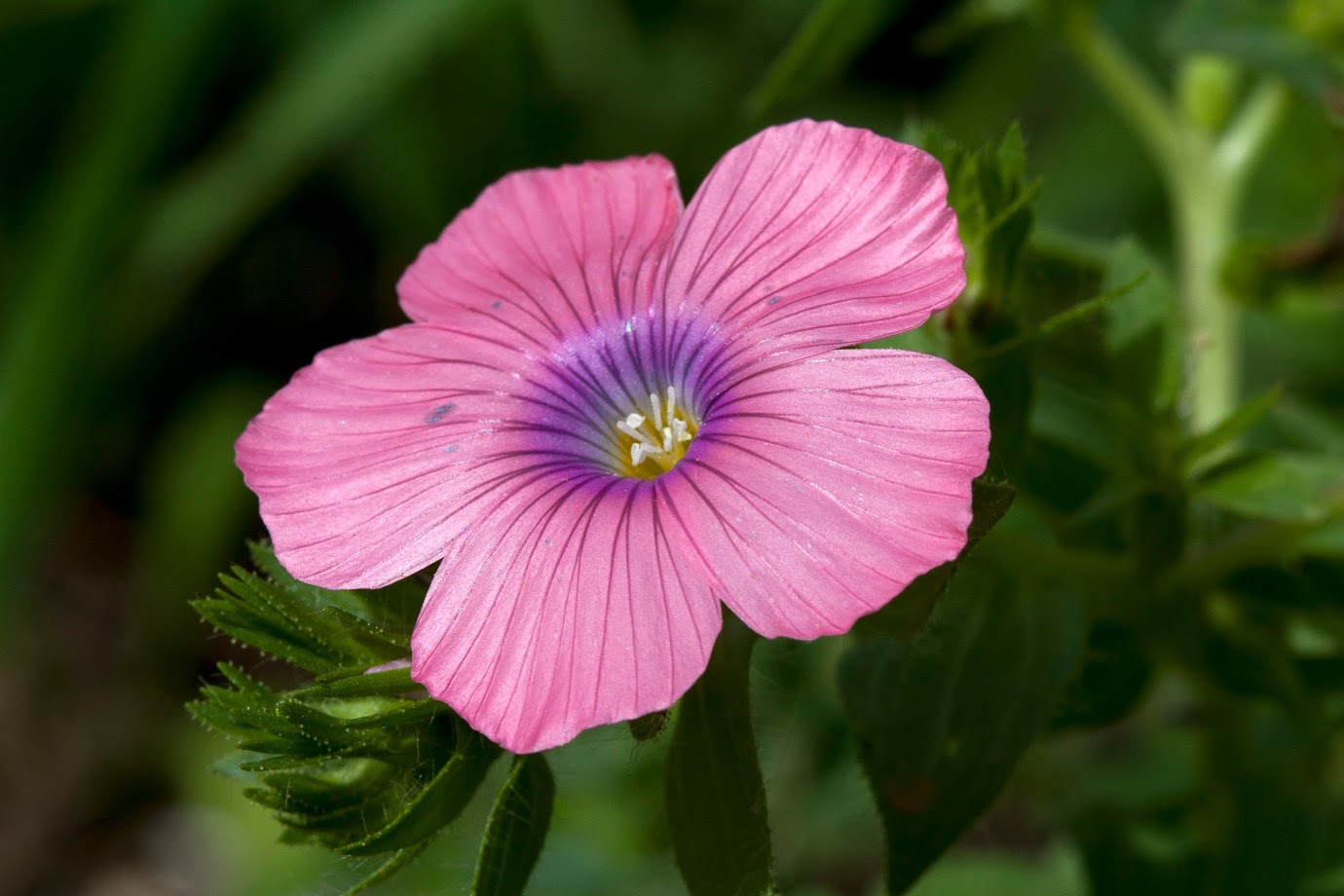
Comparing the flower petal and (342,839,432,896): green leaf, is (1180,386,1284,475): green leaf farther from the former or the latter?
→ (342,839,432,896): green leaf

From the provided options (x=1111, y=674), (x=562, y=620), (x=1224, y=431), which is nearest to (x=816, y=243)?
(x=562, y=620)

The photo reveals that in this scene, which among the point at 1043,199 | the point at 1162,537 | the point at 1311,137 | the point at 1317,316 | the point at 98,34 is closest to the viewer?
the point at 1162,537

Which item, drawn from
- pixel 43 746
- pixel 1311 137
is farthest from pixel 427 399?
pixel 43 746

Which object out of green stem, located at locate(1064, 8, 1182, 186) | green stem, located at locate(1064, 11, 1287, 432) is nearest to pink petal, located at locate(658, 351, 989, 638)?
green stem, located at locate(1064, 11, 1287, 432)

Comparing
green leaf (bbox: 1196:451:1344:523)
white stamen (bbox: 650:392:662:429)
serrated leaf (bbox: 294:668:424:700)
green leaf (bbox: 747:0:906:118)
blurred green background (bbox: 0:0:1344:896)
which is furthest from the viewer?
blurred green background (bbox: 0:0:1344:896)

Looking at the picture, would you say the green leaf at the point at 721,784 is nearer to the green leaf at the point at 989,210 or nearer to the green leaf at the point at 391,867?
the green leaf at the point at 391,867

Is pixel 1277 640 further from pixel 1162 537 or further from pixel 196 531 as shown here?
pixel 196 531

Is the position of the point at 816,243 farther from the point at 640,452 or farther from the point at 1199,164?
the point at 1199,164
